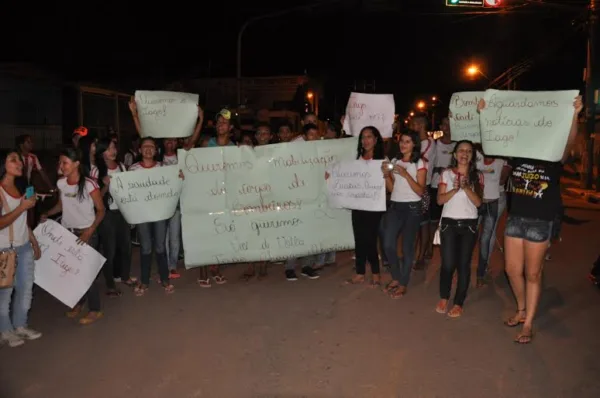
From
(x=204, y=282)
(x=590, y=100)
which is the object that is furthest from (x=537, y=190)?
(x=590, y=100)

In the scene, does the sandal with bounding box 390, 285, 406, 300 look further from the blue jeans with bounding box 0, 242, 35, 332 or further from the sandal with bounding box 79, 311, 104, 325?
the blue jeans with bounding box 0, 242, 35, 332

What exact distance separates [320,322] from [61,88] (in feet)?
54.0

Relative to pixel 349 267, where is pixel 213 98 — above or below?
above

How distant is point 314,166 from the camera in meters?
6.74

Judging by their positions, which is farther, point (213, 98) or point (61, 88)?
point (213, 98)

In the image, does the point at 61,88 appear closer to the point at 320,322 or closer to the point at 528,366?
the point at 320,322

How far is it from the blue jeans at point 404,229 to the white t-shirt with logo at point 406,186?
0.06 metres

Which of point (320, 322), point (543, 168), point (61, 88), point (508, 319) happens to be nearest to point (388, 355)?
point (320, 322)

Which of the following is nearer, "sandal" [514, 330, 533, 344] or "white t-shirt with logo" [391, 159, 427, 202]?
"sandal" [514, 330, 533, 344]

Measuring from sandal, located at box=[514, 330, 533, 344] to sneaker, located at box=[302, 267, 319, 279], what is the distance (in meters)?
2.69

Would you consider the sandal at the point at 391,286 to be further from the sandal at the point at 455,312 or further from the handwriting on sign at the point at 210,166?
the handwriting on sign at the point at 210,166

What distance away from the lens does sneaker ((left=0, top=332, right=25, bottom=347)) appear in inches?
186

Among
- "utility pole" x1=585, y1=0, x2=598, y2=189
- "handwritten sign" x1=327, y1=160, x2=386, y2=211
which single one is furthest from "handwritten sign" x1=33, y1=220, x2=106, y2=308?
"utility pole" x1=585, y1=0, x2=598, y2=189

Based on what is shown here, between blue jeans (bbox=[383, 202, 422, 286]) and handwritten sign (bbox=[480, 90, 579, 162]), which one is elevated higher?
handwritten sign (bbox=[480, 90, 579, 162])
